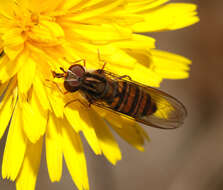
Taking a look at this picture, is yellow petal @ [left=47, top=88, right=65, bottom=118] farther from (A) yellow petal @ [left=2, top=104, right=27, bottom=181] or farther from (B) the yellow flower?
(A) yellow petal @ [left=2, top=104, right=27, bottom=181]

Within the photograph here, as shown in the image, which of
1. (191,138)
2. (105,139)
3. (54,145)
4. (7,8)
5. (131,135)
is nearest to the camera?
(7,8)

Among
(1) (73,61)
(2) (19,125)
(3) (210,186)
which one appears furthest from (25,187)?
(3) (210,186)

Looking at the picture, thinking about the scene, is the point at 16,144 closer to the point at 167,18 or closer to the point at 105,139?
the point at 105,139

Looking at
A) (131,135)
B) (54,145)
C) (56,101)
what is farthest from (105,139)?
(56,101)

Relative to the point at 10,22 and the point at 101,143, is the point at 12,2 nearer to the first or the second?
the point at 10,22

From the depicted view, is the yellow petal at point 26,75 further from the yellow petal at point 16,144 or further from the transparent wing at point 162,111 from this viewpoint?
the transparent wing at point 162,111

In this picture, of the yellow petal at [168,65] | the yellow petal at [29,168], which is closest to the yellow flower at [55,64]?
the yellow petal at [29,168]
